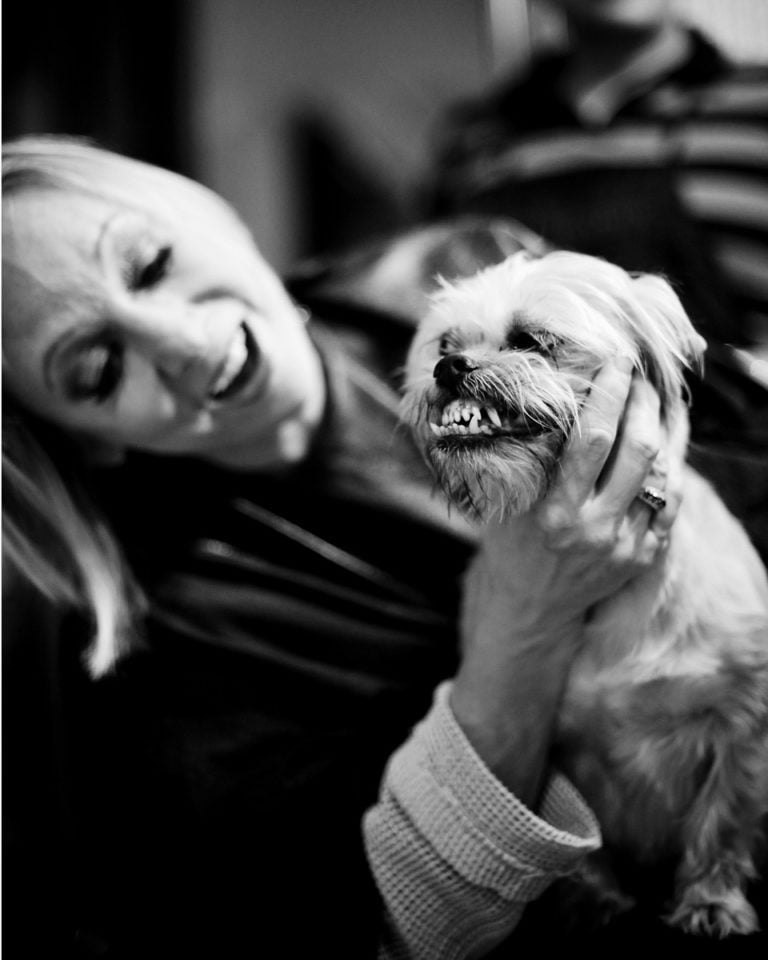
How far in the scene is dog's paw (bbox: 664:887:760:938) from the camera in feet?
2.65

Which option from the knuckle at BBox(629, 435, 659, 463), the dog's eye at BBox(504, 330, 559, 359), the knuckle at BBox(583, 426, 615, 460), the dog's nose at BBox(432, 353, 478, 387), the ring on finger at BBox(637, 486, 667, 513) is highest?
the dog's eye at BBox(504, 330, 559, 359)

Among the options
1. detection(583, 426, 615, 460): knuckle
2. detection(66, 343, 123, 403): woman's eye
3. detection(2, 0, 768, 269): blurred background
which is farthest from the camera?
detection(2, 0, 768, 269): blurred background

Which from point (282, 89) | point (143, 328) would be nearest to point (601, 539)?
point (143, 328)

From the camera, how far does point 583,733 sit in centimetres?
88

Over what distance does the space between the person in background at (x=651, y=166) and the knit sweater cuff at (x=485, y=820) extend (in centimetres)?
58

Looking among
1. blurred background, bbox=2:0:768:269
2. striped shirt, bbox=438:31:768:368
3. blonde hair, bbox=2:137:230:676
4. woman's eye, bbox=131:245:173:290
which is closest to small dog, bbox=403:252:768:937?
woman's eye, bbox=131:245:173:290

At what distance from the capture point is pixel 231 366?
3.28 ft

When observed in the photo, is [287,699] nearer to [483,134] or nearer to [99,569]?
[99,569]

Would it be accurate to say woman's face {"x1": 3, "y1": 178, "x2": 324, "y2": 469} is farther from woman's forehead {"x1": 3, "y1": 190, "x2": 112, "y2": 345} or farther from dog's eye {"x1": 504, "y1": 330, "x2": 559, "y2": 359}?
dog's eye {"x1": 504, "y1": 330, "x2": 559, "y2": 359}

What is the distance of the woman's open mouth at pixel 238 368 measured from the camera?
3.27 feet

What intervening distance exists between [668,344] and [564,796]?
1.46 feet

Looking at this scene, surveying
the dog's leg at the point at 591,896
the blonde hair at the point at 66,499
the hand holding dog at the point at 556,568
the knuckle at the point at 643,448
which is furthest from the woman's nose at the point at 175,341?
the dog's leg at the point at 591,896

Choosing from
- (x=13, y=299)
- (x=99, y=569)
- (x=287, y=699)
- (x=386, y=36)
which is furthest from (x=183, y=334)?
(x=386, y=36)

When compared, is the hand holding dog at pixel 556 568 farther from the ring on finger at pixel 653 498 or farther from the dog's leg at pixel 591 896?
the dog's leg at pixel 591 896
